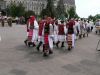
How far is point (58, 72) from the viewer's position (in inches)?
474

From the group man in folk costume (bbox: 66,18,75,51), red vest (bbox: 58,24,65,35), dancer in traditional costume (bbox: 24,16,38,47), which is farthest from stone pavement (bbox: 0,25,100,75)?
red vest (bbox: 58,24,65,35)

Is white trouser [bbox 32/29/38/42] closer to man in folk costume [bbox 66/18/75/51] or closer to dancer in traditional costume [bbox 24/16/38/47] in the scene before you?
dancer in traditional costume [bbox 24/16/38/47]

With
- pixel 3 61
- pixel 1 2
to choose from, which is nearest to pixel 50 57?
pixel 3 61

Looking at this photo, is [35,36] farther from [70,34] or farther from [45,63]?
[45,63]

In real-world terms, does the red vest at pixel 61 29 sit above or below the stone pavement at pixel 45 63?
above

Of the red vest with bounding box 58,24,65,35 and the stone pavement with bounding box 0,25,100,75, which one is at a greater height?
the red vest with bounding box 58,24,65,35

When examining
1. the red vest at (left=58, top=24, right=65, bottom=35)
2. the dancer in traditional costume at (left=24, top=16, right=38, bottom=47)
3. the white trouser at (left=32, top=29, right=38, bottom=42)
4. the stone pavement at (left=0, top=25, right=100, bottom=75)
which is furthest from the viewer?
the red vest at (left=58, top=24, right=65, bottom=35)

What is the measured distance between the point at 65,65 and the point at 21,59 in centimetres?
212

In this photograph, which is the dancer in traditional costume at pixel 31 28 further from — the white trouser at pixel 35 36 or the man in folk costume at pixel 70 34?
the man in folk costume at pixel 70 34

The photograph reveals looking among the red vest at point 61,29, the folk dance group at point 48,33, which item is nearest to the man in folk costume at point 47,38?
the folk dance group at point 48,33

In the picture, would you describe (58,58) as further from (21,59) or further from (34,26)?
(34,26)

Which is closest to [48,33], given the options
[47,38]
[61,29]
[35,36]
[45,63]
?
[47,38]

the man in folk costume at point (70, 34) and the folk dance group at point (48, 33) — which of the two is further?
the man in folk costume at point (70, 34)

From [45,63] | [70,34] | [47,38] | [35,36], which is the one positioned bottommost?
[45,63]
